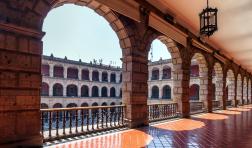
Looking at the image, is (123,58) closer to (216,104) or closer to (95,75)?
(216,104)

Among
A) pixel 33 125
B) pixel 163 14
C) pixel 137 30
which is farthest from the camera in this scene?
pixel 163 14

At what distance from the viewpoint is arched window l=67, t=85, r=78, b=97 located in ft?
113

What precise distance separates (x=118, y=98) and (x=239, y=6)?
32892 millimetres

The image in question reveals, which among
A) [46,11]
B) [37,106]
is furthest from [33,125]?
[46,11]

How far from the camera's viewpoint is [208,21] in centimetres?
580

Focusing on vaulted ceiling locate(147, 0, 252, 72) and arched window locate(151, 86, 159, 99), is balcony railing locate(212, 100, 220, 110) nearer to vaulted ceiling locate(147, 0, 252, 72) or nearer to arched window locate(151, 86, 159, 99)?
vaulted ceiling locate(147, 0, 252, 72)

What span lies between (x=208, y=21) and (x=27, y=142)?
16.7 feet

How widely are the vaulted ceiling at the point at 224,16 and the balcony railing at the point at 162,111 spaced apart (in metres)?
3.80

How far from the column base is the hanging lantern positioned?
471cm

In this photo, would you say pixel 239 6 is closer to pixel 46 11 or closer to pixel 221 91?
pixel 46 11

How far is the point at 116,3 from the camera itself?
643 cm

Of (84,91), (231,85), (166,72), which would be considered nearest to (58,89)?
(84,91)

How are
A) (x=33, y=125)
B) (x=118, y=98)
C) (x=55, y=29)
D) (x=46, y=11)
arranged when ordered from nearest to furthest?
(x=33, y=125)
(x=46, y=11)
(x=55, y=29)
(x=118, y=98)

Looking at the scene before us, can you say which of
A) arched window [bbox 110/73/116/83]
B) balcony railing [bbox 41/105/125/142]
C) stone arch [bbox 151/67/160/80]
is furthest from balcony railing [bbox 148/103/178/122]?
arched window [bbox 110/73/116/83]
